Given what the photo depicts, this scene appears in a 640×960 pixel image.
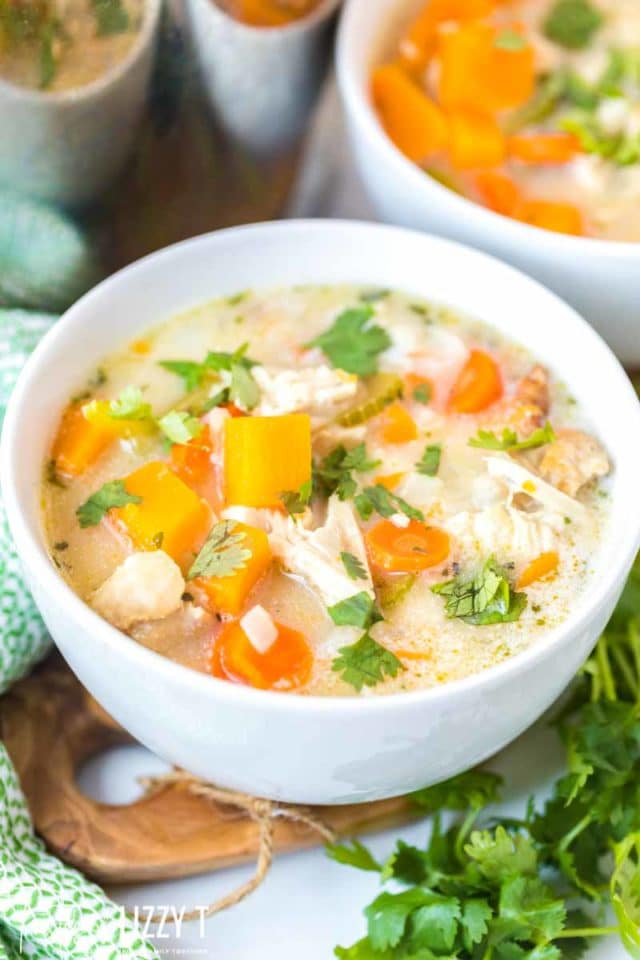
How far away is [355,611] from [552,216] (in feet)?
3.38

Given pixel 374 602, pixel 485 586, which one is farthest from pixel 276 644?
pixel 485 586

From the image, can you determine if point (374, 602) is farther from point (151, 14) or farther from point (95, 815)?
point (151, 14)

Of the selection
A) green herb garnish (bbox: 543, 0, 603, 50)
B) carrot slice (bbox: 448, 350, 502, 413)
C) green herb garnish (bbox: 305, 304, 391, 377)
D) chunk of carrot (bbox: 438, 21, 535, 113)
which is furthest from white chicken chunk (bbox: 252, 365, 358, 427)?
green herb garnish (bbox: 543, 0, 603, 50)

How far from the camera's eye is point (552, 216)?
96.5 inches

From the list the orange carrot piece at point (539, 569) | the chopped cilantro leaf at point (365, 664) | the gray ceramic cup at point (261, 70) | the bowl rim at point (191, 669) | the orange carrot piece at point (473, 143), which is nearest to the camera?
the bowl rim at point (191, 669)

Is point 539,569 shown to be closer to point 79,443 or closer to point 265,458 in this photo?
point 265,458

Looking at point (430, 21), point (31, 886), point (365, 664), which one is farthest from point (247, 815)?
point (430, 21)

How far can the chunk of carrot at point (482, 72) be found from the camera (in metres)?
2.59

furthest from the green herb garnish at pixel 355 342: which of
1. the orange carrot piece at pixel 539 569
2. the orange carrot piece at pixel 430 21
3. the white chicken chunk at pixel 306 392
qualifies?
the orange carrot piece at pixel 430 21

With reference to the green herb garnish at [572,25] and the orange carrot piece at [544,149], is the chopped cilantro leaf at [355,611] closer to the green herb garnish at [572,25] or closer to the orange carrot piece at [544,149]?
the orange carrot piece at [544,149]

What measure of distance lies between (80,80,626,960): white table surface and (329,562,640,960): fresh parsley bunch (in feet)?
0.16

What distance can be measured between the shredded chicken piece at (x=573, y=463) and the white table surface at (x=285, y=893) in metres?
0.44

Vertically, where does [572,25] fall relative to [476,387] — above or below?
above

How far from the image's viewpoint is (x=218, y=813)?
6.69ft
